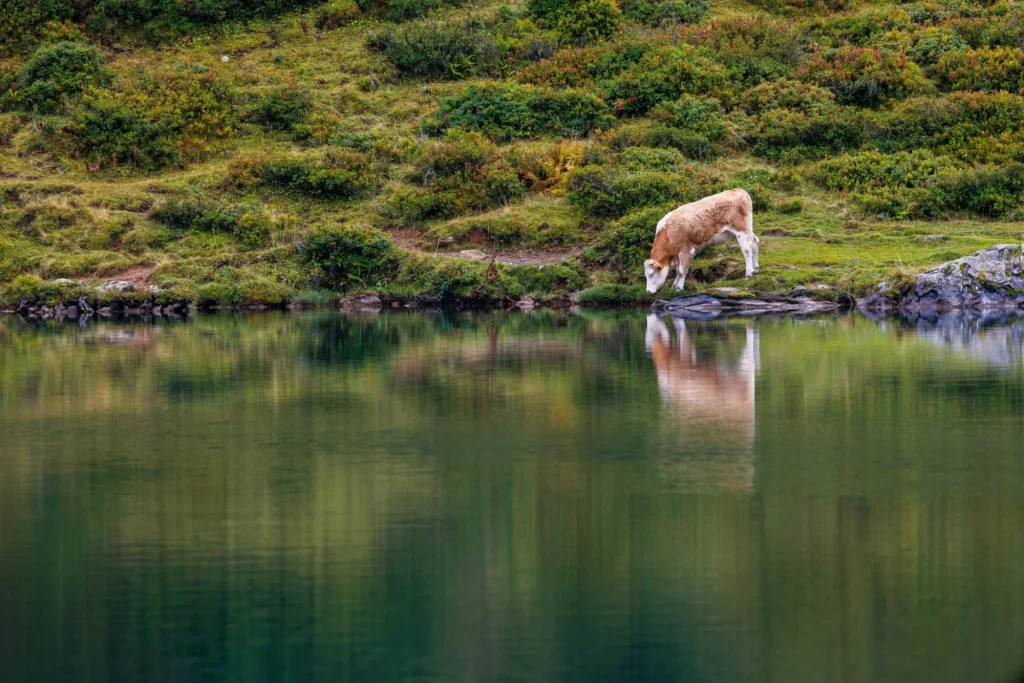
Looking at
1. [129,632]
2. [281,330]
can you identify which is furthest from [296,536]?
[281,330]

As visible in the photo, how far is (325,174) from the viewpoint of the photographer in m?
38.4

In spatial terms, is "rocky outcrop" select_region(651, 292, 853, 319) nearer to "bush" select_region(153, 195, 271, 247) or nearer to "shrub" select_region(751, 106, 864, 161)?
"shrub" select_region(751, 106, 864, 161)

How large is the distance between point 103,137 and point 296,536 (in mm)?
32571

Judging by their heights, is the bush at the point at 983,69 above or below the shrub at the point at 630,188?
above

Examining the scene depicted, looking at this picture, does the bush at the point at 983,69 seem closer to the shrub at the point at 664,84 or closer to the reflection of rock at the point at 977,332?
the shrub at the point at 664,84

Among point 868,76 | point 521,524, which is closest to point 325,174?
point 868,76

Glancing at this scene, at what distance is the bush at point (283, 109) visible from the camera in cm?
4256

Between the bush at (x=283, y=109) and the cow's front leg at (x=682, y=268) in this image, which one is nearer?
the cow's front leg at (x=682, y=268)

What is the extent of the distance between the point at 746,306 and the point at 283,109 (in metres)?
17.7

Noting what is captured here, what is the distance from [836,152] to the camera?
38406 mm

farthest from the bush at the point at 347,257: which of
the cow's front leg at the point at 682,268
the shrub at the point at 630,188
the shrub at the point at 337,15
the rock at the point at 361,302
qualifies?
the shrub at the point at 337,15

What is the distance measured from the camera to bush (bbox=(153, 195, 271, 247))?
36719 millimetres

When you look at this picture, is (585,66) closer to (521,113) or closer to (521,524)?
(521,113)

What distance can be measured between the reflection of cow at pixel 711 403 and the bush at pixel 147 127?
20.5 metres
